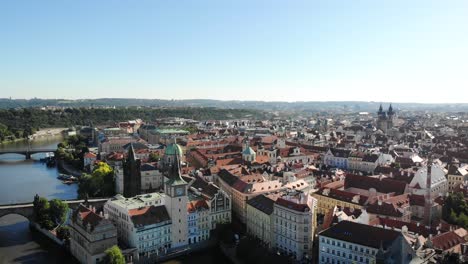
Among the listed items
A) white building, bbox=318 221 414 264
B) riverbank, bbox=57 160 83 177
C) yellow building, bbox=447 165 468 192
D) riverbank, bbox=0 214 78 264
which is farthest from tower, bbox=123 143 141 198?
yellow building, bbox=447 165 468 192

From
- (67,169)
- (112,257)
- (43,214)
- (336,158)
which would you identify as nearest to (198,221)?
(112,257)

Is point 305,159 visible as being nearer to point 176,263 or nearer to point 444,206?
point 444,206

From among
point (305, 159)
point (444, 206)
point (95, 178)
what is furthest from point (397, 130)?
point (95, 178)

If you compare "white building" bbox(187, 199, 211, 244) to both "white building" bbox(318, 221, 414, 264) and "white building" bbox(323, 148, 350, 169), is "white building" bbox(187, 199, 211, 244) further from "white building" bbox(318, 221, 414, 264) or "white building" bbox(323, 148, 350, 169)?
"white building" bbox(323, 148, 350, 169)

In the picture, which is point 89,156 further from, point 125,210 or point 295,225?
point 295,225

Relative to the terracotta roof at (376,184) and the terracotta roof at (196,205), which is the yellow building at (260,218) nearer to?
the terracotta roof at (196,205)

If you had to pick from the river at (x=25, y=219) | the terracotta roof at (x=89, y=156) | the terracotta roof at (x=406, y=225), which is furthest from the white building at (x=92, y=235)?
the terracotta roof at (x=89, y=156)
